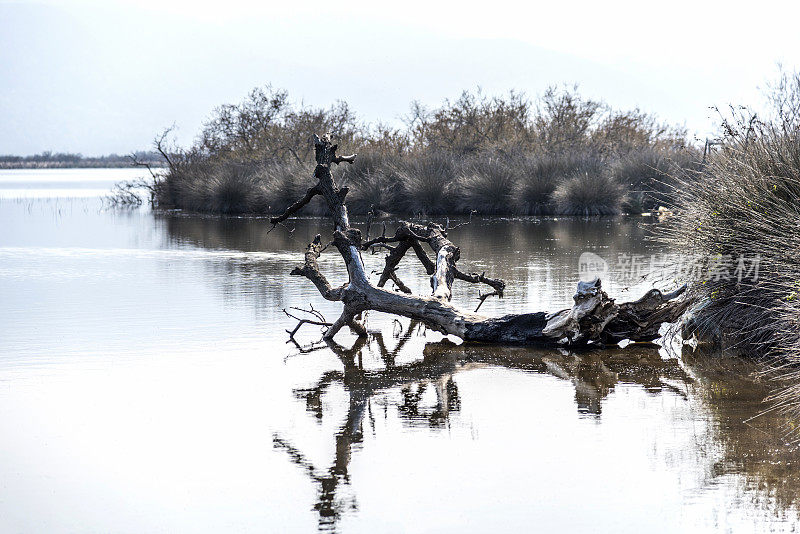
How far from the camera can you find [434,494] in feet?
18.6

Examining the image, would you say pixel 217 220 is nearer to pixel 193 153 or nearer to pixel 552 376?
pixel 193 153

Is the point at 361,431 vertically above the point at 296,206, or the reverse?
the point at 296,206

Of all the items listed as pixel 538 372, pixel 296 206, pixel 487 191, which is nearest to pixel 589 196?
pixel 487 191

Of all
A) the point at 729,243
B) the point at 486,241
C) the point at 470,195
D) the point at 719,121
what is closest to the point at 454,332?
the point at 729,243

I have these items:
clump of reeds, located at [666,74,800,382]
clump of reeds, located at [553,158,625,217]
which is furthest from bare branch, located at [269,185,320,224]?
clump of reeds, located at [553,158,625,217]

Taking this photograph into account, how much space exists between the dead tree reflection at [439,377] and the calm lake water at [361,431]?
28 millimetres

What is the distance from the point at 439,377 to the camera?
848 centimetres

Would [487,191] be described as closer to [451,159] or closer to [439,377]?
[451,159]

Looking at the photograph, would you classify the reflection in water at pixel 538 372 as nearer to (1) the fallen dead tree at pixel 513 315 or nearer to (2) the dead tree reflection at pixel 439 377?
(2) the dead tree reflection at pixel 439 377

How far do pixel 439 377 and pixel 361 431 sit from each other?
1743 millimetres

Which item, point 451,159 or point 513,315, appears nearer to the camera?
point 513,315

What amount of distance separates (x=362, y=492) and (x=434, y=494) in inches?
15.7

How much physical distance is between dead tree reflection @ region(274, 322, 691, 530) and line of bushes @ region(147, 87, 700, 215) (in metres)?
16.5

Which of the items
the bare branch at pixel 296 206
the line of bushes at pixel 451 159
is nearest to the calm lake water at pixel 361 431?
the bare branch at pixel 296 206
